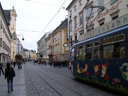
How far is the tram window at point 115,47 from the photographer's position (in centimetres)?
750

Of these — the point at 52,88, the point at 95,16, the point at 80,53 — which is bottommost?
the point at 52,88

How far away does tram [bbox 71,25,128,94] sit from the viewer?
7.36 metres

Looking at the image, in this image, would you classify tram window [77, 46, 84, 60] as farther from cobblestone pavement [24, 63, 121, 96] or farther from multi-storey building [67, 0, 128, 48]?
cobblestone pavement [24, 63, 121, 96]

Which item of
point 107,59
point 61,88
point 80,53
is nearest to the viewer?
point 107,59

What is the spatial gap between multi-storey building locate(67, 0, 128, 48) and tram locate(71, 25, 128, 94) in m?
0.47

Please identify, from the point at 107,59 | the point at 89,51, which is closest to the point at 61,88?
the point at 89,51

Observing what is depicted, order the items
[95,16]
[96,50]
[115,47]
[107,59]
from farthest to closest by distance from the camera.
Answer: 1. [95,16]
2. [96,50]
3. [107,59]
4. [115,47]

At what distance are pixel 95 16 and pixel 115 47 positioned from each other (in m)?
17.4

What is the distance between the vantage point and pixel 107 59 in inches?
341

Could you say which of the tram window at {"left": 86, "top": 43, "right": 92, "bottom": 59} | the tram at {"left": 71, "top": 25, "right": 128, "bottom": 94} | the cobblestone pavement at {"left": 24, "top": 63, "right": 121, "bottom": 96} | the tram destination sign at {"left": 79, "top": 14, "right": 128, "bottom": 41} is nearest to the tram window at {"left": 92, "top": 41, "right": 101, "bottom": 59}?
the tram at {"left": 71, "top": 25, "right": 128, "bottom": 94}

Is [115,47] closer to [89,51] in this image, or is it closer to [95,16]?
[89,51]

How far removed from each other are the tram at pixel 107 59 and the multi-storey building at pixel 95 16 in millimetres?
470

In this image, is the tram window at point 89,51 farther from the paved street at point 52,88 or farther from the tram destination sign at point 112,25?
the paved street at point 52,88

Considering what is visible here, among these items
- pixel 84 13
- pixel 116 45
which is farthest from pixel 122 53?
pixel 84 13
